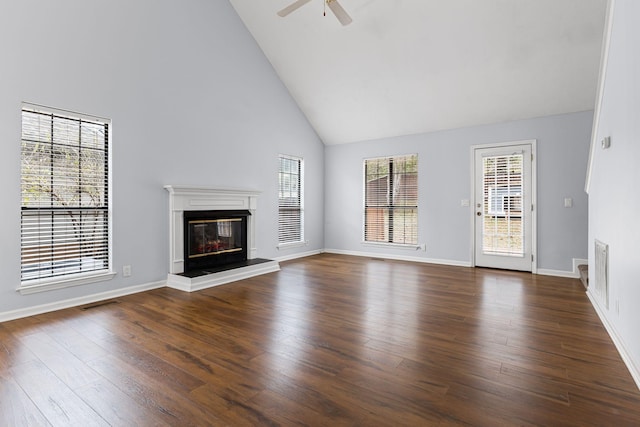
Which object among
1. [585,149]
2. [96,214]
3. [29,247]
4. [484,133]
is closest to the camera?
[29,247]

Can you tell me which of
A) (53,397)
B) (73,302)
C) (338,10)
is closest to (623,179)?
(338,10)

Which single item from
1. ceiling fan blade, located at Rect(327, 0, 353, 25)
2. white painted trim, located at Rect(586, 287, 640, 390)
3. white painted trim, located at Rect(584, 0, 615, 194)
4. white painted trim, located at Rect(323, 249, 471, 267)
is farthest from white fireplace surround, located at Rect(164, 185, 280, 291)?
white painted trim, located at Rect(584, 0, 615, 194)

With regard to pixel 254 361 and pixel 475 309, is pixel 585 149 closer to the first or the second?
pixel 475 309

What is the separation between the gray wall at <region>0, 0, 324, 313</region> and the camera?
3371 millimetres

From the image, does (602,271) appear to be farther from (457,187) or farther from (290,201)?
(290,201)

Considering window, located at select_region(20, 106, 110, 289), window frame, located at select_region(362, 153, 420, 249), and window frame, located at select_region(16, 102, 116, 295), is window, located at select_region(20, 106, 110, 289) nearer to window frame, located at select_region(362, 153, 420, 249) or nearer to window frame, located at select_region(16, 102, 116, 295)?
window frame, located at select_region(16, 102, 116, 295)

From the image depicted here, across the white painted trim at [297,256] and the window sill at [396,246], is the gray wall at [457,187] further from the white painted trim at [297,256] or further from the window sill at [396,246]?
the white painted trim at [297,256]

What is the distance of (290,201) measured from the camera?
7.07 metres

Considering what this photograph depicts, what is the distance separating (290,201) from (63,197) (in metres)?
3.98

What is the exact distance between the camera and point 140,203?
4.38 m

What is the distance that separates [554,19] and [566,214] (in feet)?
9.17

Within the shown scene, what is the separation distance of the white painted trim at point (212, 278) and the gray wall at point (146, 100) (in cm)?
26

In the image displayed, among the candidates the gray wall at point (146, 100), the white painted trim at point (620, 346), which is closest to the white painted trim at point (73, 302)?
the gray wall at point (146, 100)

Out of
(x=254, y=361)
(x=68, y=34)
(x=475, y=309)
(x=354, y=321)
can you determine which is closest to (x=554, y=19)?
(x=475, y=309)
